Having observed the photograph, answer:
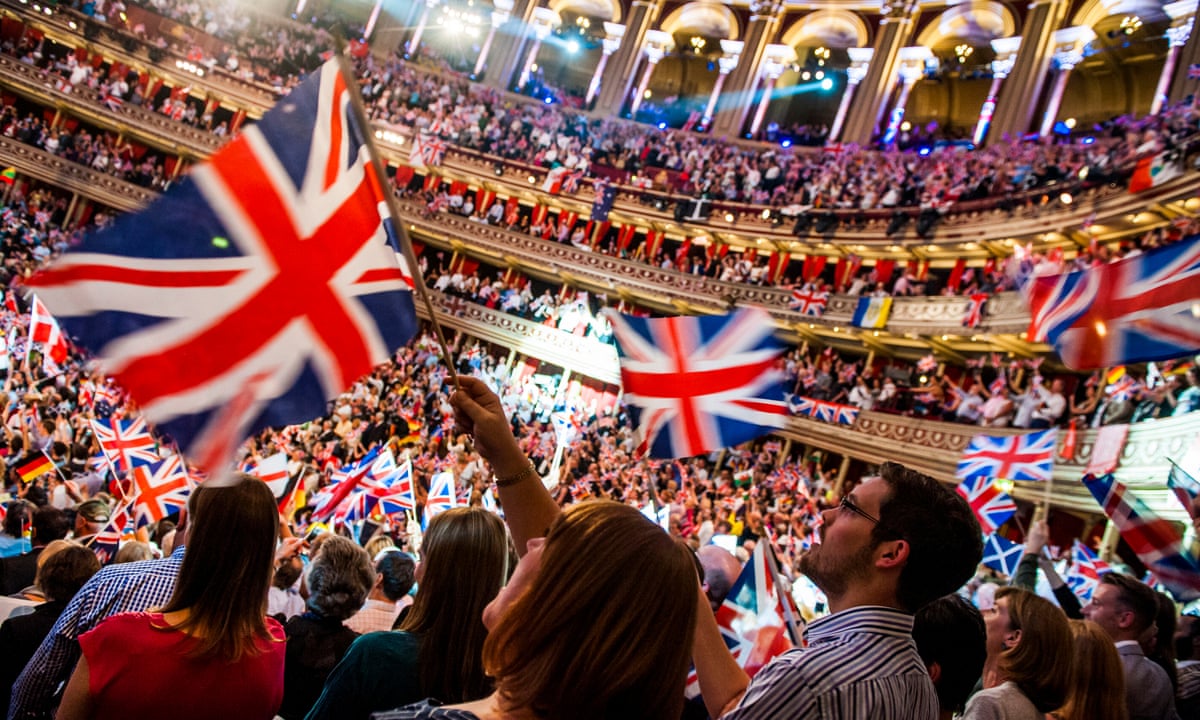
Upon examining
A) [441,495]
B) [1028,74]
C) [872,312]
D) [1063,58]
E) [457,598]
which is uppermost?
[1063,58]

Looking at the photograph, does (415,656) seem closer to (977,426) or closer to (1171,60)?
(977,426)

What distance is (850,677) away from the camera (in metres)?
2.28

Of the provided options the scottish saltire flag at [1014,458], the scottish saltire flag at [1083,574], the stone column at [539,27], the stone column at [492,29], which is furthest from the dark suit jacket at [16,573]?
the stone column at [492,29]

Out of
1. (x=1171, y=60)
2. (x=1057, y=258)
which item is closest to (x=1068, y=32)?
(x=1171, y=60)

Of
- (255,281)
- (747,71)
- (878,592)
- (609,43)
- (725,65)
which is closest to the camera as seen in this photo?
(878,592)

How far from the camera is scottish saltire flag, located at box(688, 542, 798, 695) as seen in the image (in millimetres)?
3863

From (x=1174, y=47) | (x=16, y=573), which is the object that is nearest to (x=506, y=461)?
(x=16, y=573)

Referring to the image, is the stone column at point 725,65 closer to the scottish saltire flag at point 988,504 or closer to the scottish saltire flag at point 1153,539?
the scottish saltire flag at point 988,504

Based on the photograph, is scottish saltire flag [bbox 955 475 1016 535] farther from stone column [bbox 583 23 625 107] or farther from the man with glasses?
stone column [bbox 583 23 625 107]

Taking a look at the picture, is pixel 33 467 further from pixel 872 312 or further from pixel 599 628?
pixel 872 312

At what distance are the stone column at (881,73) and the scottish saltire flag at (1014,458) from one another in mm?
24618

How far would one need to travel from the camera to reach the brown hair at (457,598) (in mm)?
2516

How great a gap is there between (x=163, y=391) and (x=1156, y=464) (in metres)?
15.0

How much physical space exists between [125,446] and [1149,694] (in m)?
8.77
